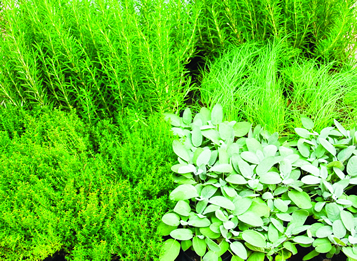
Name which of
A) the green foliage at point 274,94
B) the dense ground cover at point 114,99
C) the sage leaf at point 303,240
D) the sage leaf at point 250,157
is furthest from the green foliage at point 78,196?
the green foliage at point 274,94

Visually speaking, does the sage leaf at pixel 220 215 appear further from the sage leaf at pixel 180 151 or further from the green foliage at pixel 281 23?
the green foliage at pixel 281 23

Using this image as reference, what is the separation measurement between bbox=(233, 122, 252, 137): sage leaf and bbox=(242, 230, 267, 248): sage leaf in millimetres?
758

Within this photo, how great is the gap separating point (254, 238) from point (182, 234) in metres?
0.39

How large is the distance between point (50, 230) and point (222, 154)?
103 centimetres

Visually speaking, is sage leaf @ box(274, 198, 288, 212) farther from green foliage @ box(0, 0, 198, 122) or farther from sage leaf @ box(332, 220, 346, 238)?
green foliage @ box(0, 0, 198, 122)

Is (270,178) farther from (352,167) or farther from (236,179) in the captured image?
(352,167)

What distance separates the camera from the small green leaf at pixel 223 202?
1.58m

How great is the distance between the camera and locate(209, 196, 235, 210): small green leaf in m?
1.58

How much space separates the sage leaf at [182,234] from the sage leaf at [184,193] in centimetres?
17

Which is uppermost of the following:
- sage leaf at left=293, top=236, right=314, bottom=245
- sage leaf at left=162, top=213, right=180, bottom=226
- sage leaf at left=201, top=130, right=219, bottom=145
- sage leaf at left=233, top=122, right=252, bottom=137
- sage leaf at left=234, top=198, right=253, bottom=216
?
sage leaf at left=201, top=130, right=219, bottom=145

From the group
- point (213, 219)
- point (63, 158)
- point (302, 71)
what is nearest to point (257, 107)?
point (302, 71)

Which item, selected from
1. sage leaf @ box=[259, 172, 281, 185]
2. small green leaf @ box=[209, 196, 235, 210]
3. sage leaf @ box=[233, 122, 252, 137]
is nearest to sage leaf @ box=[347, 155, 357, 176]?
sage leaf @ box=[259, 172, 281, 185]

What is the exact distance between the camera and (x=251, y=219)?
1.56 m

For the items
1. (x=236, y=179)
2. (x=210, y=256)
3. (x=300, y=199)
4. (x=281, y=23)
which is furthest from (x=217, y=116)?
(x=281, y=23)
